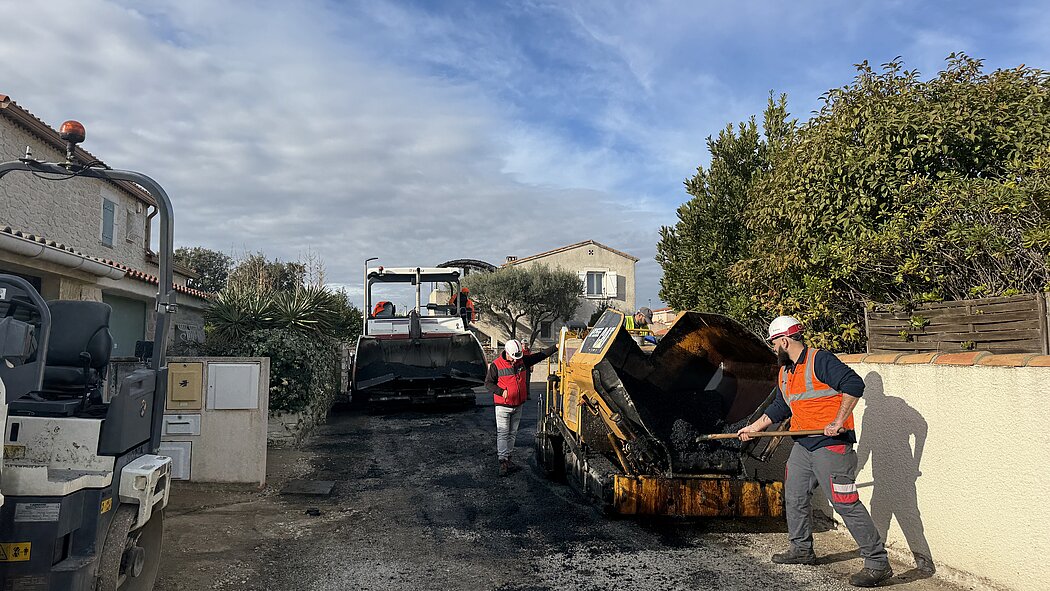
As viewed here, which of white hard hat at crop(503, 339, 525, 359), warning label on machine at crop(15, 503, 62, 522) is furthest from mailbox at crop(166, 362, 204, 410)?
warning label on machine at crop(15, 503, 62, 522)

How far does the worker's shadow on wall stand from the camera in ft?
15.0

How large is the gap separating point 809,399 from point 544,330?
33.3 m

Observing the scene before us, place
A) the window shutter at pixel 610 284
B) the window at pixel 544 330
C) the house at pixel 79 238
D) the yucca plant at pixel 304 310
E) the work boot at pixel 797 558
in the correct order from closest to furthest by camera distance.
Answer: the work boot at pixel 797 558 → the house at pixel 79 238 → the yucca plant at pixel 304 310 → the window at pixel 544 330 → the window shutter at pixel 610 284

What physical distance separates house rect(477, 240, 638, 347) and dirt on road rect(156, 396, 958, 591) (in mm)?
30009

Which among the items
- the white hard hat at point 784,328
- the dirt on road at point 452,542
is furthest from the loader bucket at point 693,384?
the white hard hat at point 784,328

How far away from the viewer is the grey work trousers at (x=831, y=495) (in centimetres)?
434

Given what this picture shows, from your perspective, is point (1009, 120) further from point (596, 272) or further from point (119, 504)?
point (596, 272)

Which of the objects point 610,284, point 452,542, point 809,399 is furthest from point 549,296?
point 809,399

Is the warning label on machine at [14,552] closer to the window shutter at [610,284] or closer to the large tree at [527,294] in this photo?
the large tree at [527,294]

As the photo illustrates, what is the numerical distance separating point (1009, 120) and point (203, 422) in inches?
290

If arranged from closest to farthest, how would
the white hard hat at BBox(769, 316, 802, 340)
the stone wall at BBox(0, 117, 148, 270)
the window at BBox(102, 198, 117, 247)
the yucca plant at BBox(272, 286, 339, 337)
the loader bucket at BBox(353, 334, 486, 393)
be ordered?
the white hard hat at BBox(769, 316, 802, 340)
the yucca plant at BBox(272, 286, 339, 337)
the loader bucket at BBox(353, 334, 486, 393)
the stone wall at BBox(0, 117, 148, 270)
the window at BBox(102, 198, 117, 247)

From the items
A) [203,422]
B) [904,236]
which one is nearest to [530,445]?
[203,422]

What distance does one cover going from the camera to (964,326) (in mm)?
4648

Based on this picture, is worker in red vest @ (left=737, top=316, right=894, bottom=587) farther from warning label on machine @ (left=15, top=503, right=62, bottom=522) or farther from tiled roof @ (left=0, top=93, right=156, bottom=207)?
→ tiled roof @ (left=0, top=93, right=156, bottom=207)
